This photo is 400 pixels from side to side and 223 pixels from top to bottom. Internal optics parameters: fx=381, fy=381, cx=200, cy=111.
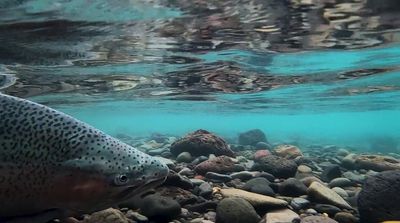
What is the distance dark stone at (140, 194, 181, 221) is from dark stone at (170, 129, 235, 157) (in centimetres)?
569

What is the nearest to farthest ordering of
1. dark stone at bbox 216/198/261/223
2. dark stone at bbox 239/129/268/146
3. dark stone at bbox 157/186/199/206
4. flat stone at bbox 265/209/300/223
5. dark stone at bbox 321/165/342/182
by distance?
dark stone at bbox 216/198/261/223 → flat stone at bbox 265/209/300/223 → dark stone at bbox 157/186/199/206 → dark stone at bbox 321/165/342/182 → dark stone at bbox 239/129/268/146

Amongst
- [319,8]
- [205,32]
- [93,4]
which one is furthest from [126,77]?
[319,8]

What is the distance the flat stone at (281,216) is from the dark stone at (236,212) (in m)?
0.18

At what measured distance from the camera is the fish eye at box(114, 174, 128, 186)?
12.4 feet

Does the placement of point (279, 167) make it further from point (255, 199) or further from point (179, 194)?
point (179, 194)

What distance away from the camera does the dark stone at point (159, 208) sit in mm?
5141

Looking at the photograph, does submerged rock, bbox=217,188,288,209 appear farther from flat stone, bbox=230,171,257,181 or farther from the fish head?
the fish head

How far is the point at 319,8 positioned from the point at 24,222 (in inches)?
291

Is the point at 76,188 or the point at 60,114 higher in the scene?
the point at 60,114

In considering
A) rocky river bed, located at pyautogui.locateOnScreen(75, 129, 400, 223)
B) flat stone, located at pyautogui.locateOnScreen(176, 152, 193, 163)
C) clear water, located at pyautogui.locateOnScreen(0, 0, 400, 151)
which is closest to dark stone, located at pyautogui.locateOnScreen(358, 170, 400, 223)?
rocky river bed, located at pyautogui.locateOnScreen(75, 129, 400, 223)

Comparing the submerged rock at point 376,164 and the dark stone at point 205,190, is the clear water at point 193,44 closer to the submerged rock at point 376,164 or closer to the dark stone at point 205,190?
the submerged rock at point 376,164

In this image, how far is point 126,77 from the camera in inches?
666

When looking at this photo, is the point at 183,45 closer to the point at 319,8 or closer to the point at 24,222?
the point at 319,8

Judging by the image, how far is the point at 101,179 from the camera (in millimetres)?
3746
